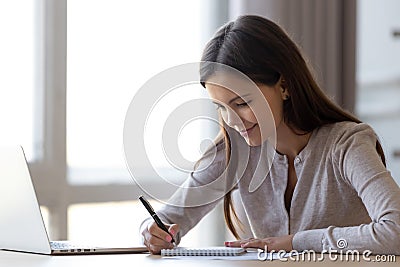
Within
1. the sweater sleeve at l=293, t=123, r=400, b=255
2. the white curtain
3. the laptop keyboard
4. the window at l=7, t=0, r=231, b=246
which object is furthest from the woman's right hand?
the white curtain

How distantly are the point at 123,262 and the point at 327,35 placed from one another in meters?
1.81

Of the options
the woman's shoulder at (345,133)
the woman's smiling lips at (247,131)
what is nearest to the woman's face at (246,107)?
the woman's smiling lips at (247,131)

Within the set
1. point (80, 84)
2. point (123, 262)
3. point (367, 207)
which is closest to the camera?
point (123, 262)

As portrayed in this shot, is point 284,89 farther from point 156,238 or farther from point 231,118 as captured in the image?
point 156,238

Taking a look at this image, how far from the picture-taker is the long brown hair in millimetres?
1782

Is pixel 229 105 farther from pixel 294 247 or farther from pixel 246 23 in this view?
pixel 294 247

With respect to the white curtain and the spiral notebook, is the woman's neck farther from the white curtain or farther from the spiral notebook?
the white curtain

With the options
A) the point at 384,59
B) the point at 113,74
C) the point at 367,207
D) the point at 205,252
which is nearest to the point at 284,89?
the point at 367,207

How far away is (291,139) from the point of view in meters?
1.92

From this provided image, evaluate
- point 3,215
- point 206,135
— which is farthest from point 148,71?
point 3,215

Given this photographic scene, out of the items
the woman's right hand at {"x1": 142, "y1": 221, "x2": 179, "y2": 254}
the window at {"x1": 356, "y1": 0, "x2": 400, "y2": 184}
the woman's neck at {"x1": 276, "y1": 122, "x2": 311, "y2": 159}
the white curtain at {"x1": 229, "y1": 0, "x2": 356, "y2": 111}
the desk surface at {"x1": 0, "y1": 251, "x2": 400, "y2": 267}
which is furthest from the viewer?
the window at {"x1": 356, "y1": 0, "x2": 400, "y2": 184}

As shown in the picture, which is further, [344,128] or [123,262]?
[344,128]

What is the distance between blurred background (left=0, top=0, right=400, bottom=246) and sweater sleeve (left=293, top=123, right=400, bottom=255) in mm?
1150

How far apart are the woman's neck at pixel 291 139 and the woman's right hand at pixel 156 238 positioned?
375mm
